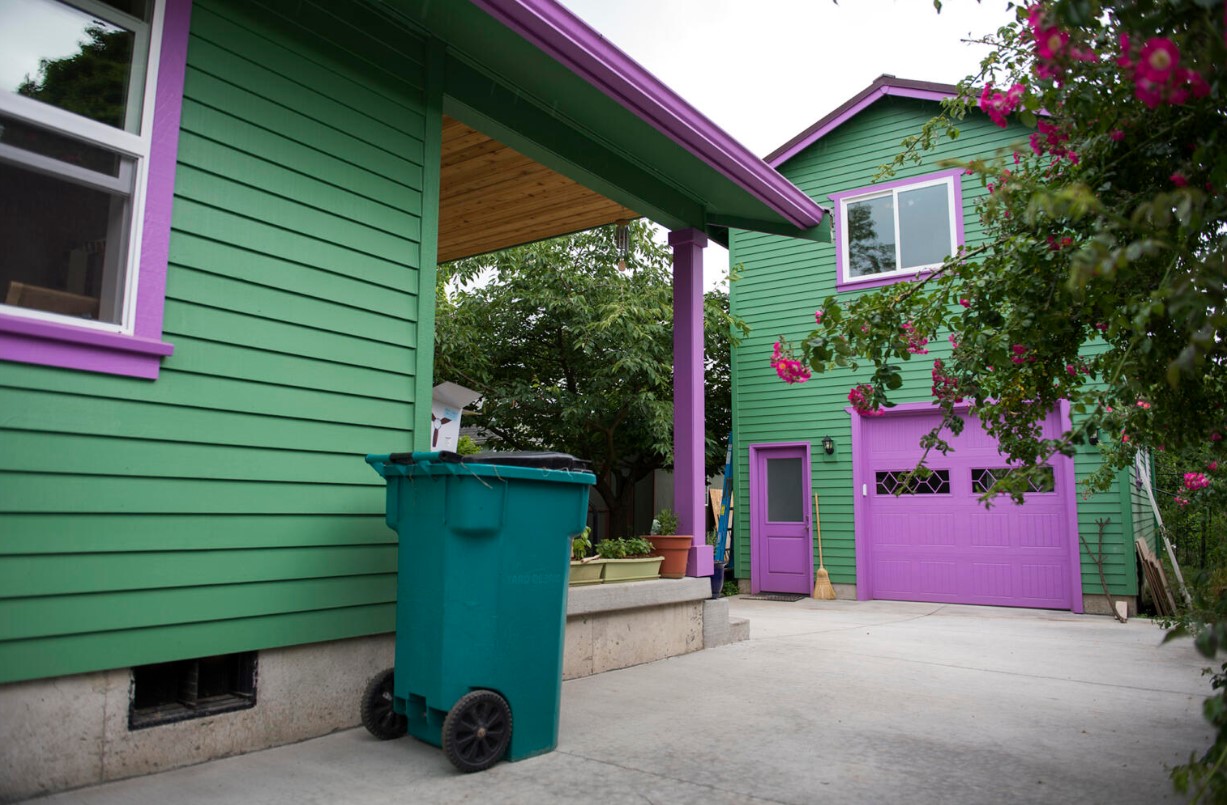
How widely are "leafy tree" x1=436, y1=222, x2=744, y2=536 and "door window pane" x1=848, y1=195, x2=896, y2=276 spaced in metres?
1.65

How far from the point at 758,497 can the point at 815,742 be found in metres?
6.54

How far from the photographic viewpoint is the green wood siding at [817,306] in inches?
348

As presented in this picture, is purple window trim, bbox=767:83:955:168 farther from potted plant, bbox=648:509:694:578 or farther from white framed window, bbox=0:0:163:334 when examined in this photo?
white framed window, bbox=0:0:163:334

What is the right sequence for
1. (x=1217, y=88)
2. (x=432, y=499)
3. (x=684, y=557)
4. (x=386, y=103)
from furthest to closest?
(x=684, y=557), (x=386, y=103), (x=432, y=499), (x=1217, y=88)

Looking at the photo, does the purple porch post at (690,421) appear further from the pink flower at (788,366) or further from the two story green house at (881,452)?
the two story green house at (881,452)

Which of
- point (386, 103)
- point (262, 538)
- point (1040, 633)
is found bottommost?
point (1040, 633)

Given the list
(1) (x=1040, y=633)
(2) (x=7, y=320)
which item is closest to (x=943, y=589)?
(1) (x=1040, y=633)

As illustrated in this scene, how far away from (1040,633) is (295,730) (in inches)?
228

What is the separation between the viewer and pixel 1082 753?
305 centimetres

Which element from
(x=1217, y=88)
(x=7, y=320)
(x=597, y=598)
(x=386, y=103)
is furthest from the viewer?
(x=597, y=598)

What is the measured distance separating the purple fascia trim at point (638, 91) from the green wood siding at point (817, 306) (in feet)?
12.1

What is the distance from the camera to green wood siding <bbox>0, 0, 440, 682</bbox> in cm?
242

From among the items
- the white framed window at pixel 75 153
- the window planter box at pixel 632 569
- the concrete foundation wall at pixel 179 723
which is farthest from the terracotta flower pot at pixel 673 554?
the white framed window at pixel 75 153

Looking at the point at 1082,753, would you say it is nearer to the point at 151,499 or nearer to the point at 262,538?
the point at 262,538
